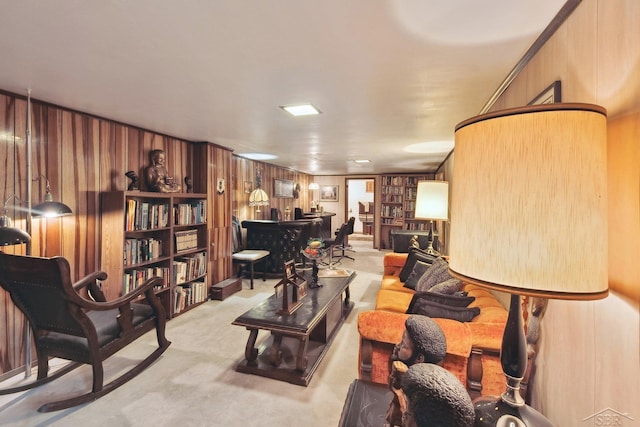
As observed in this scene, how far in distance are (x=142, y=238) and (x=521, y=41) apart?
3.74 metres

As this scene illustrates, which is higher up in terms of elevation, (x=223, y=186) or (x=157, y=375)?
(x=223, y=186)

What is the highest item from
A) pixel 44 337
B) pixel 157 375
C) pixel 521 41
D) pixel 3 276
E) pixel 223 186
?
pixel 521 41

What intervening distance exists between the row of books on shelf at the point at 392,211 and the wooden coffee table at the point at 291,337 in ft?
19.0

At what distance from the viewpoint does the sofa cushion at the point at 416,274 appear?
313 centimetres

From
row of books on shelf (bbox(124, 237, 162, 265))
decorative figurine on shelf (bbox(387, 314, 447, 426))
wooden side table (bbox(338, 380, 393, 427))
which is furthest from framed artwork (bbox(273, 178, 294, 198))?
decorative figurine on shelf (bbox(387, 314, 447, 426))

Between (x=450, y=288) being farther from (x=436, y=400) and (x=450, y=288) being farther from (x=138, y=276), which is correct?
(x=138, y=276)

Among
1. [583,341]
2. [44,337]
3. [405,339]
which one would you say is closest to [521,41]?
[583,341]

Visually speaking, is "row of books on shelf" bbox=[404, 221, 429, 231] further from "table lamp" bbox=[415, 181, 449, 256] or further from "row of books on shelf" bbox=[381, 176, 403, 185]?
"table lamp" bbox=[415, 181, 449, 256]

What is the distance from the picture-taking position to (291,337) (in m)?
2.59

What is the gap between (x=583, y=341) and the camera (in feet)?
3.28

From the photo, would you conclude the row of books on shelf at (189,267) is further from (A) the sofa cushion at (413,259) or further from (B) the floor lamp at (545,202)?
(B) the floor lamp at (545,202)

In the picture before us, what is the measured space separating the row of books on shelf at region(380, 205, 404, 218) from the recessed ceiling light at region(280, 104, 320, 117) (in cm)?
611

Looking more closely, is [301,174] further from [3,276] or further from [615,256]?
[615,256]

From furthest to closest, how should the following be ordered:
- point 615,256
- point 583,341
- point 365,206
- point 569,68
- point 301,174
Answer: point 365,206
point 301,174
point 569,68
point 583,341
point 615,256
